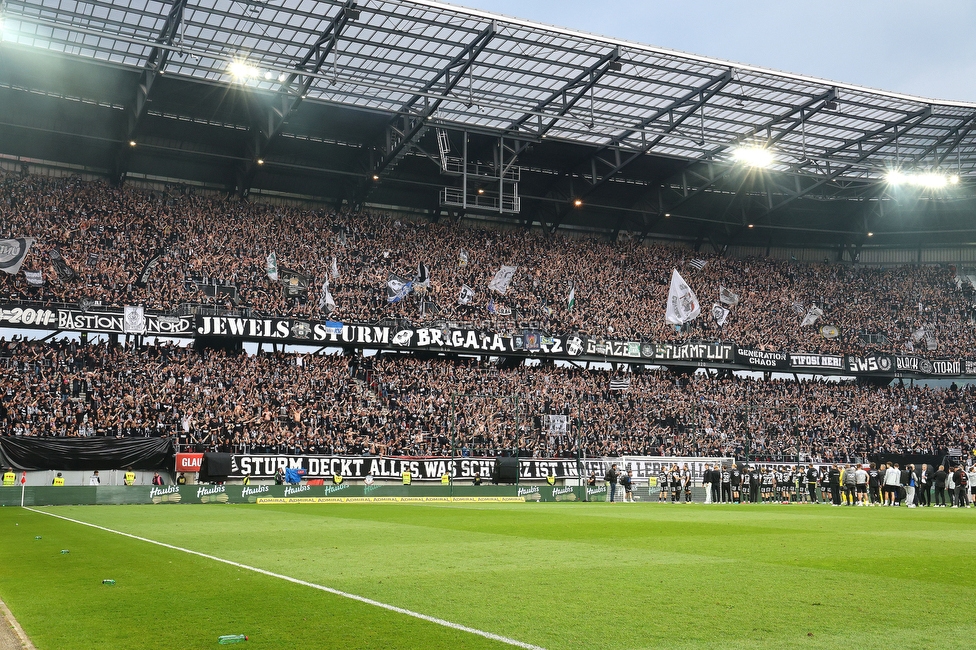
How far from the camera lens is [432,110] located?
43875mm

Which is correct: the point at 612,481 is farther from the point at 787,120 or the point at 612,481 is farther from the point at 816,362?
the point at 816,362

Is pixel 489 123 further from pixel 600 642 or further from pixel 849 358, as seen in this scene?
pixel 600 642

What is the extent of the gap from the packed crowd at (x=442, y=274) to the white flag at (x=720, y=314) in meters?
0.35

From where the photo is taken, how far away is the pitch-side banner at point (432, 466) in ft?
131

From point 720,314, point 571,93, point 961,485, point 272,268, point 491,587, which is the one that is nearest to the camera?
point 491,587

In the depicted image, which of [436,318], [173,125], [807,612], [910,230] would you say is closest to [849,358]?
[910,230]

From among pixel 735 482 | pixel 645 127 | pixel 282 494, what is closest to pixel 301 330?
pixel 282 494

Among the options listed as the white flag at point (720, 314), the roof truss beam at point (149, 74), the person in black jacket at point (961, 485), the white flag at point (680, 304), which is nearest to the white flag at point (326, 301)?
A: the roof truss beam at point (149, 74)

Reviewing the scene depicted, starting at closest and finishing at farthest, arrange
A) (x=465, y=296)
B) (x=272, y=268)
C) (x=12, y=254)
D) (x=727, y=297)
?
(x=12, y=254) < (x=272, y=268) < (x=465, y=296) < (x=727, y=297)

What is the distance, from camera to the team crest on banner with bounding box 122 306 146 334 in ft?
140

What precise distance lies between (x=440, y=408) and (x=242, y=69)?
1893 cm

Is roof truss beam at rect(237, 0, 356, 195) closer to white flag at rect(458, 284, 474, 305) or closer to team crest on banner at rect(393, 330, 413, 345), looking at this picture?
team crest on banner at rect(393, 330, 413, 345)

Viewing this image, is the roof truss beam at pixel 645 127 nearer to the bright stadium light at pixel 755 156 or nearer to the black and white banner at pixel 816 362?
the bright stadium light at pixel 755 156

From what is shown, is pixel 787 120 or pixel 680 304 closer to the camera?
pixel 787 120
